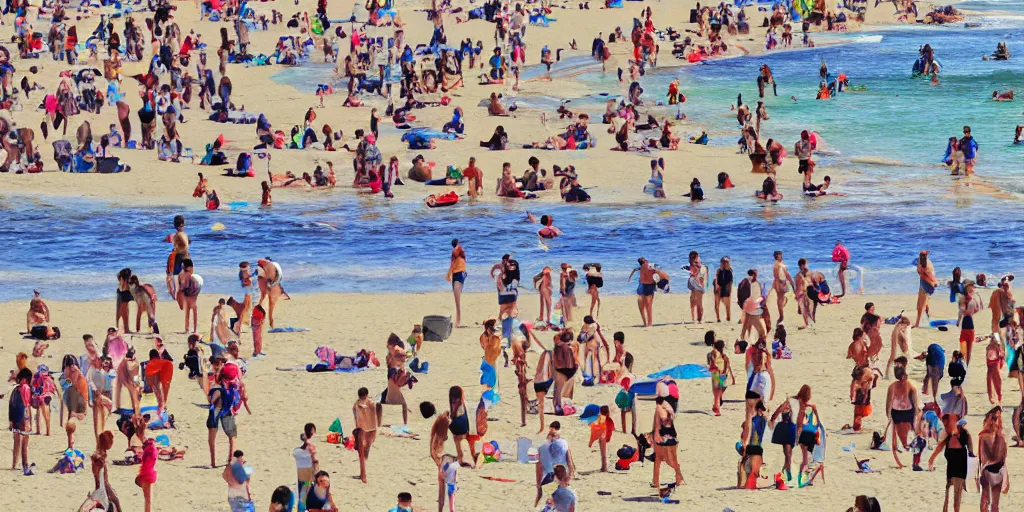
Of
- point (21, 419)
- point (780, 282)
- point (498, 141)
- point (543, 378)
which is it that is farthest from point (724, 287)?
point (498, 141)

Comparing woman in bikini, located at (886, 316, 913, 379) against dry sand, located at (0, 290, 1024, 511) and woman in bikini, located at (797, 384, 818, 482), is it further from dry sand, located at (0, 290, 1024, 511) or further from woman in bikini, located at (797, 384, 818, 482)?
woman in bikini, located at (797, 384, 818, 482)

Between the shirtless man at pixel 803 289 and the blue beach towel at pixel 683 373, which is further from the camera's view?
the shirtless man at pixel 803 289

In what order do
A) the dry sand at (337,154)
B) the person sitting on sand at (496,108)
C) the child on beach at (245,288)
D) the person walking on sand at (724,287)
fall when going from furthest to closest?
1. the person sitting on sand at (496,108)
2. the dry sand at (337,154)
3. the person walking on sand at (724,287)
4. the child on beach at (245,288)

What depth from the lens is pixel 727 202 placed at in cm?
3597

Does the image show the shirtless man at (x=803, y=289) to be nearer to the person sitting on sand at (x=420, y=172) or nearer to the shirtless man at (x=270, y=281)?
the shirtless man at (x=270, y=281)

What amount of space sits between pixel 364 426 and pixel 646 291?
7933 millimetres

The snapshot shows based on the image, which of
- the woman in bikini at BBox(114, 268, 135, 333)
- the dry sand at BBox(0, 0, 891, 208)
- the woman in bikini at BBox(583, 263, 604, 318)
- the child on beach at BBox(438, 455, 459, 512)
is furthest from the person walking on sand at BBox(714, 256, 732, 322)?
the dry sand at BBox(0, 0, 891, 208)

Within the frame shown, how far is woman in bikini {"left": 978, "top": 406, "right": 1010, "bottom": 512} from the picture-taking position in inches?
634

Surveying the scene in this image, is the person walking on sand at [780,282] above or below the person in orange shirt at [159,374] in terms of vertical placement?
above

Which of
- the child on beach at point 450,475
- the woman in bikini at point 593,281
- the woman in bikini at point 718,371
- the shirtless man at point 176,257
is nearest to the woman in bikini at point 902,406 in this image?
the woman in bikini at point 718,371

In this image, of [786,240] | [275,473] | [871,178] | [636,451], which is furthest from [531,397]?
[871,178]

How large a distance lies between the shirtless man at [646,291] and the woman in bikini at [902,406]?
21.7ft

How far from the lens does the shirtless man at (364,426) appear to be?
59.1ft

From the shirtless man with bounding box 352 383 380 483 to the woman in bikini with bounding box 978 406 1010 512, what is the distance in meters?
6.29
